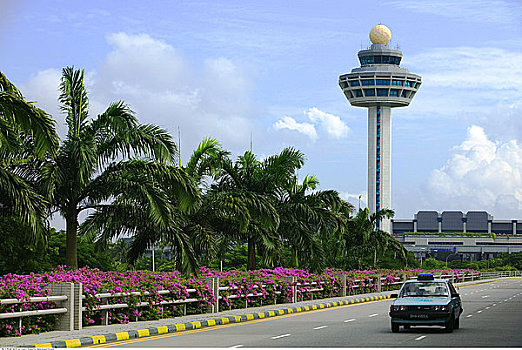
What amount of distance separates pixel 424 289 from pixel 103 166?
35.9 ft

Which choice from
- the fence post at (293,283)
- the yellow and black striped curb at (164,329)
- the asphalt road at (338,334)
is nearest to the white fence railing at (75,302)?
the yellow and black striped curb at (164,329)

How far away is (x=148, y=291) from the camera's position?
2373 cm

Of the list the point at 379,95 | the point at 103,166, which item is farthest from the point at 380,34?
the point at 103,166

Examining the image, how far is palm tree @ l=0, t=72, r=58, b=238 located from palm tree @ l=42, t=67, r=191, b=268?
0.85 metres

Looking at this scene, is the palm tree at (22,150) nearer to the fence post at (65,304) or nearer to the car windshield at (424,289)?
the fence post at (65,304)

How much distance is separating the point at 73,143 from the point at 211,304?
6.62 meters

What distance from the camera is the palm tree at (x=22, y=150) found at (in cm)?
2027

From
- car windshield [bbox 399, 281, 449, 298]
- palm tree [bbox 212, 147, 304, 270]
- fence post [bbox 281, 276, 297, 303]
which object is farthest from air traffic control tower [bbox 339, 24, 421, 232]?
car windshield [bbox 399, 281, 449, 298]

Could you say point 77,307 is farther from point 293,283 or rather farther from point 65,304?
point 293,283

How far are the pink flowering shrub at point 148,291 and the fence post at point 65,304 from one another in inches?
7.3

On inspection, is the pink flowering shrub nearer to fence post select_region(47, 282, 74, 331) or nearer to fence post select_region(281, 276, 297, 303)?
fence post select_region(281, 276, 297, 303)

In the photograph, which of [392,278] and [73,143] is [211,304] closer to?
[73,143]

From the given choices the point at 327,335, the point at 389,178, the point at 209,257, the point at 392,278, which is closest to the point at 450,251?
the point at 389,178

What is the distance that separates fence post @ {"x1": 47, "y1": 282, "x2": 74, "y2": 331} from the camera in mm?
19938
